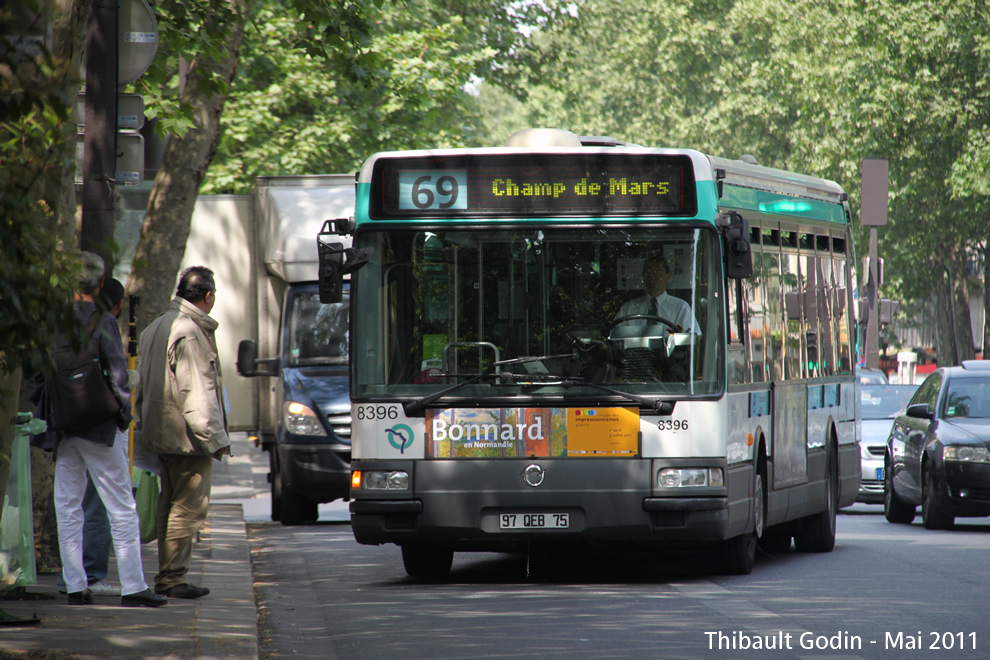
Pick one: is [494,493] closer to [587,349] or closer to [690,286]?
[587,349]

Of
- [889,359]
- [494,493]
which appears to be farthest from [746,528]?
[889,359]

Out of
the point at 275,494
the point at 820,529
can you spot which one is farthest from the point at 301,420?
the point at 820,529

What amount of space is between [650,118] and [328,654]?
1941 inches

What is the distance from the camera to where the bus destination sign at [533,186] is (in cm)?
1038

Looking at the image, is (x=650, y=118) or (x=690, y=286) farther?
(x=650, y=118)

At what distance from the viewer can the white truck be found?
1609cm

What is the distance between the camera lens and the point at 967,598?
10062 millimetres

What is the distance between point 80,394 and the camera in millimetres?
8438

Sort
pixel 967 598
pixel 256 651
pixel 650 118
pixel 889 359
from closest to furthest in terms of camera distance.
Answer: pixel 256 651 < pixel 967 598 < pixel 650 118 < pixel 889 359

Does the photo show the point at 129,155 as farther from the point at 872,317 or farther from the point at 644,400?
the point at 872,317

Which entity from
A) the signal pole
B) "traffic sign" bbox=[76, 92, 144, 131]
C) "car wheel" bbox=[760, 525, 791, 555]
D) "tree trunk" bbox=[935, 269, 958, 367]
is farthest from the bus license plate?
"tree trunk" bbox=[935, 269, 958, 367]

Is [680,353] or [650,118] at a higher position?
[650,118]

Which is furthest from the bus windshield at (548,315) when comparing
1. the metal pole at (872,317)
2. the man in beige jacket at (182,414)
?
the metal pole at (872,317)

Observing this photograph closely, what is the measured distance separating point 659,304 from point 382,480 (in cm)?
209
